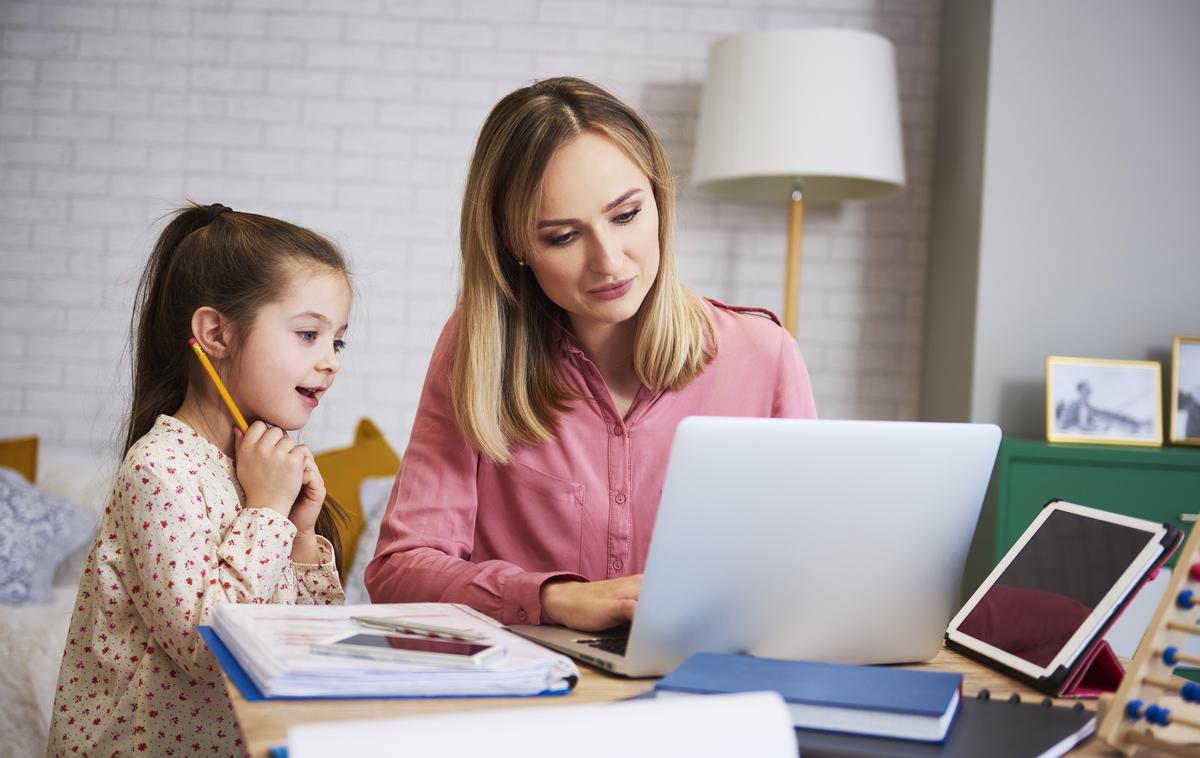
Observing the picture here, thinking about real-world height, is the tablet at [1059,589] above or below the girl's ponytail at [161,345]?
below

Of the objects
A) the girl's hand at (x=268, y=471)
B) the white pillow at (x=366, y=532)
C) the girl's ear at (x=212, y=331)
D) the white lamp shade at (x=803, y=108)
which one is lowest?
the white pillow at (x=366, y=532)

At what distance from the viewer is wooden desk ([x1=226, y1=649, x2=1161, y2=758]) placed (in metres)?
0.73

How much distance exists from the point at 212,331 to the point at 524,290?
0.42m

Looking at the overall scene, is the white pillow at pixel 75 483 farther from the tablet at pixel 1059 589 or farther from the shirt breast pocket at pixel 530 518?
the tablet at pixel 1059 589

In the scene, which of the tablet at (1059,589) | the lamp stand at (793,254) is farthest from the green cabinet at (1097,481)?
the tablet at (1059,589)

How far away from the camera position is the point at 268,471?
1348 millimetres

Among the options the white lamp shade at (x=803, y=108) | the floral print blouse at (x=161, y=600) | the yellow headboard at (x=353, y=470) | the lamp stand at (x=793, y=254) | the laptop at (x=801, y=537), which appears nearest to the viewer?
the laptop at (x=801, y=537)

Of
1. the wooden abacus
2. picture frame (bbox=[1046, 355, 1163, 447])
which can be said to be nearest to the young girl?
the wooden abacus

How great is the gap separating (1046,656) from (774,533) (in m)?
0.29

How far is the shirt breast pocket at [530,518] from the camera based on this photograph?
4.74 feet

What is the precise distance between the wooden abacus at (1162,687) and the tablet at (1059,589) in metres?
0.09

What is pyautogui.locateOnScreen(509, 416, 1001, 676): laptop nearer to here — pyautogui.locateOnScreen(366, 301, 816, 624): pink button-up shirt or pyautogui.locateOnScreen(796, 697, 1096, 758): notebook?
pyautogui.locateOnScreen(796, 697, 1096, 758): notebook

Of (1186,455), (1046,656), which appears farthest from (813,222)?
(1046,656)

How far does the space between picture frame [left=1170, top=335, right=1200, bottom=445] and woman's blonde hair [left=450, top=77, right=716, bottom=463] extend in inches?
75.1
